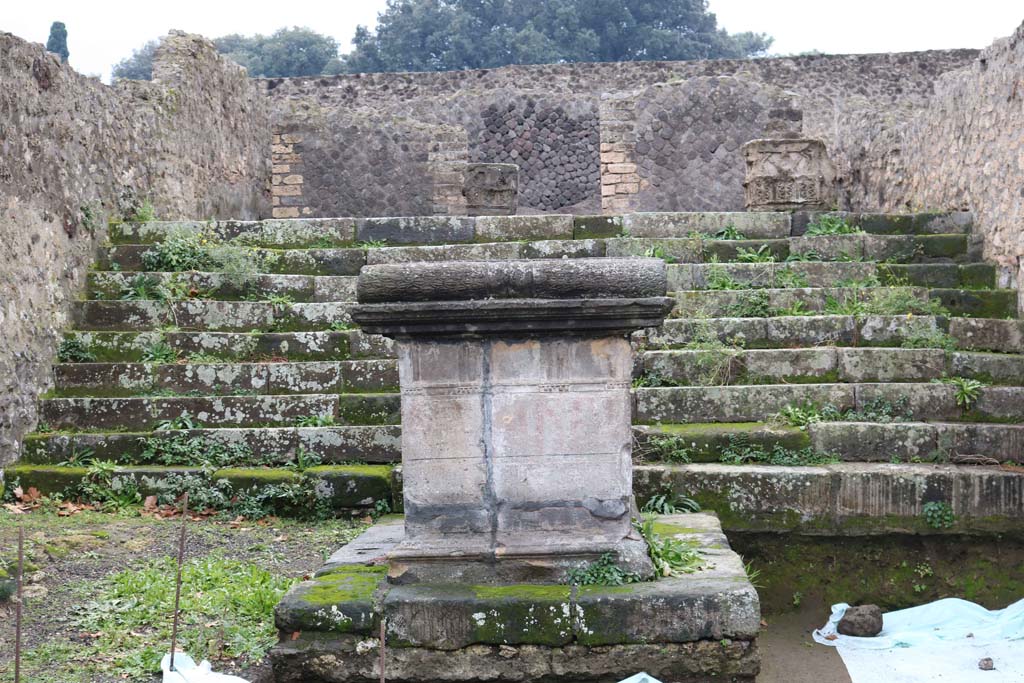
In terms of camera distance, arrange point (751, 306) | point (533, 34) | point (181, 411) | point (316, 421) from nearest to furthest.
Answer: point (316, 421), point (181, 411), point (751, 306), point (533, 34)

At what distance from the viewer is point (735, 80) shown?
15398 millimetres

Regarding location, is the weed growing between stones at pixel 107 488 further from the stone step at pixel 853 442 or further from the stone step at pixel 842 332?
the stone step at pixel 842 332

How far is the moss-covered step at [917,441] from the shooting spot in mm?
6574

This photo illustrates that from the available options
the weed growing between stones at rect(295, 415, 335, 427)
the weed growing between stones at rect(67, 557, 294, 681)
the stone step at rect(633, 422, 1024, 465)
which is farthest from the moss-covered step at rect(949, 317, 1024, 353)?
the weed growing between stones at rect(67, 557, 294, 681)

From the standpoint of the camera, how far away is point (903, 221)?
923 cm

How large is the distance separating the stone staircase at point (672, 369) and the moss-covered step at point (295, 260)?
0.02m

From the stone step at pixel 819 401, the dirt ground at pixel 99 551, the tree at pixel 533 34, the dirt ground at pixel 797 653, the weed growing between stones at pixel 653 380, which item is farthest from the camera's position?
the tree at pixel 533 34

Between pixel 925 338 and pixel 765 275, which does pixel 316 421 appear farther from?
pixel 925 338

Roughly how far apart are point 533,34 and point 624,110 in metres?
21.1

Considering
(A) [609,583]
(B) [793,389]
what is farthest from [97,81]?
(A) [609,583]

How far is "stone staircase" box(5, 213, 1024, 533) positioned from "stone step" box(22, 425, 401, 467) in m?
0.01

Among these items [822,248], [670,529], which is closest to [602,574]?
[670,529]

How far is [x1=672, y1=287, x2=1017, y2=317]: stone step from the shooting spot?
26.0 feet

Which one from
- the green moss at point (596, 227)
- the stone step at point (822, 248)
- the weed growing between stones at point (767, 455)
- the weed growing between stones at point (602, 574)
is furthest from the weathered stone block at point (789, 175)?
the weed growing between stones at point (602, 574)
